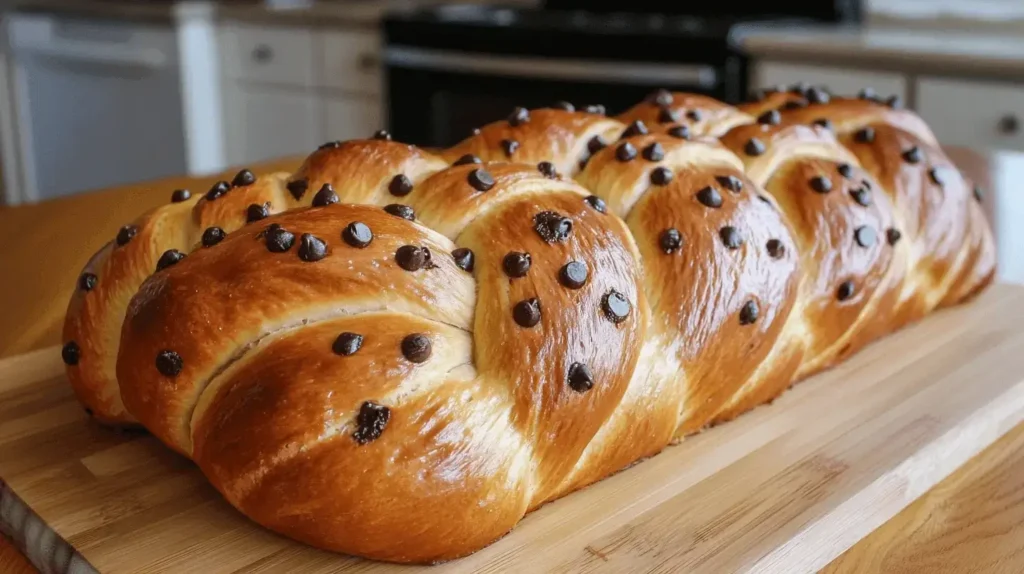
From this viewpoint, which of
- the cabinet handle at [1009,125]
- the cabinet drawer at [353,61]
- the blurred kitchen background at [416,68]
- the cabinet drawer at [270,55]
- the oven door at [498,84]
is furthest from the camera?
the cabinet drawer at [270,55]

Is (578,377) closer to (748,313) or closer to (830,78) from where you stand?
(748,313)

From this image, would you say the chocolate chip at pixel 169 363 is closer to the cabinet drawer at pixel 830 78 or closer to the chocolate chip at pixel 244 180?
the chocolate chip at pixel 244 180

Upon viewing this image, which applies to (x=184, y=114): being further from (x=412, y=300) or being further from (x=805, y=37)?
(x=412, y=300)

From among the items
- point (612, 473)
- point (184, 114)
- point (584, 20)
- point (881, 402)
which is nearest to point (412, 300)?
point (612, 473)

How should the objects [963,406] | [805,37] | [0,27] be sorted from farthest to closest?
[0,27]
[805,37]
[963,406]

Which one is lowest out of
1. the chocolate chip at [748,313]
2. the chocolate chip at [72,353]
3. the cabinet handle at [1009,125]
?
the cabinet handle at [1009,125]

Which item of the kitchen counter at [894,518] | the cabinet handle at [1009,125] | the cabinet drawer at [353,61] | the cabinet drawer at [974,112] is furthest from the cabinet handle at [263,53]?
the cabinet handle at [1009,125]
